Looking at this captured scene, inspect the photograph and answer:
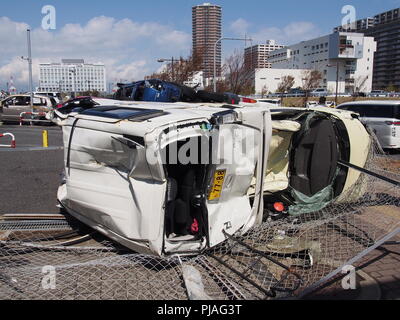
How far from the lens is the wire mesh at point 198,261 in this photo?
3451 mm

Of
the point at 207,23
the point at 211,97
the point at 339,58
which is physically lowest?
the point at 211,97

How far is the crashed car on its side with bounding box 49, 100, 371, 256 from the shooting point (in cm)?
353

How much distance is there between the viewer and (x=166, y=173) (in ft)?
11.6

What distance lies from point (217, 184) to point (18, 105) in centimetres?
2226

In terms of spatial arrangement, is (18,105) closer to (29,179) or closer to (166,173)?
(29,179)

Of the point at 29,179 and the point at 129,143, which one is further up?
the point at 129,143

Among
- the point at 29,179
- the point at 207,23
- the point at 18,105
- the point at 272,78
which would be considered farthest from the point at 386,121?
the point at 272,78

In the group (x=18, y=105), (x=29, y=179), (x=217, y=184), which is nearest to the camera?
(x=217, y=184)

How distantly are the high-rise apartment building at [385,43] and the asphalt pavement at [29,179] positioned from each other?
120292 mm

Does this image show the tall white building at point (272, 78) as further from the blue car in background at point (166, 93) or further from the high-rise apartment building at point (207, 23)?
the blue car in background at point (166, 93)

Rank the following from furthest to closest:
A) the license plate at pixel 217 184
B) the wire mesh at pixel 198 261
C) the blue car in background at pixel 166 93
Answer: the blue car in background at pixel 166 93, the license plate at pixel 217 184, the wire mesh at pixel 198 261

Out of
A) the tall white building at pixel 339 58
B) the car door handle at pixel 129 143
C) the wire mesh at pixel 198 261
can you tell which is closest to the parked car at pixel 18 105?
Result: the wire mesh at pixel 198 261

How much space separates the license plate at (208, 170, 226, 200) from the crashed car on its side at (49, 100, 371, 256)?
1 centimetres

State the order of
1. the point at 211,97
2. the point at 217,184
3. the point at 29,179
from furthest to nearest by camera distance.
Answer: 1. the point at 29,179
2. the point at 211,97
3. the point at 217,184
